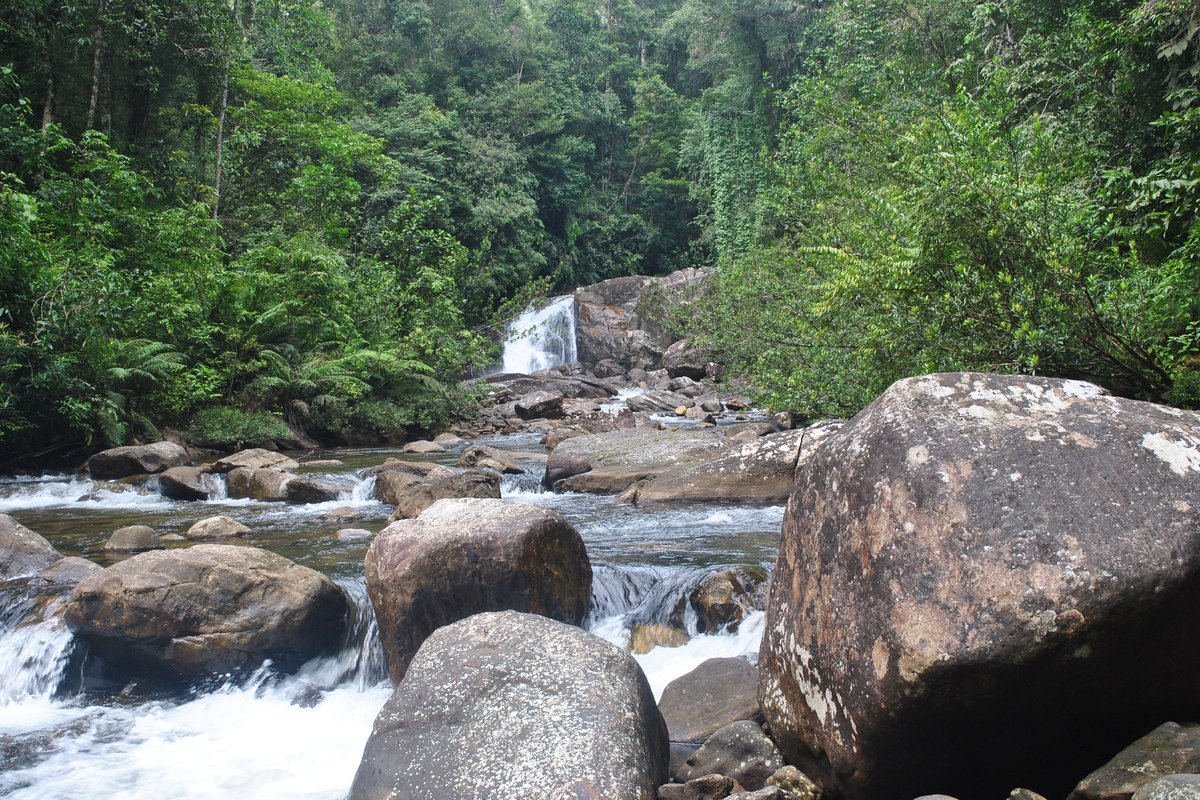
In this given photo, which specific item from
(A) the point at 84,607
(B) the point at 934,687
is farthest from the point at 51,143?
(B) the point at 934,687

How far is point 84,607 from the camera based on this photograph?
6.29 meters

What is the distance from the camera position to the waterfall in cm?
3238

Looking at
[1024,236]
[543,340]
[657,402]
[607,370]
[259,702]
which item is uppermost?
[543,340]

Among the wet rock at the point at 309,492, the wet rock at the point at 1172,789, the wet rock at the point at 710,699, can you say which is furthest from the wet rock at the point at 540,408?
the wet rock at the point at 1172,789

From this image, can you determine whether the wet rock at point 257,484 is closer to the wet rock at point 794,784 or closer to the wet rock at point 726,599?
the wet rock at point 726,599

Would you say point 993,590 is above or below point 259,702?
above

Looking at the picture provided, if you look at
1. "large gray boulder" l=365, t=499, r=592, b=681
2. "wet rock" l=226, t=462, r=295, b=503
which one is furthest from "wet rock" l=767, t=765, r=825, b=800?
"wet rock" l=226, t=462, r=295, b=503

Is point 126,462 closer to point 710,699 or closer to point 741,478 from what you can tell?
point 741,478

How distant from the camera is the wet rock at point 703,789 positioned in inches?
152

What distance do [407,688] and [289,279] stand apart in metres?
17.0

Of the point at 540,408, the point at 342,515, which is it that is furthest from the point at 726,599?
the point at 540,408

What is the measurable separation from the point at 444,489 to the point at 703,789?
6937 mm

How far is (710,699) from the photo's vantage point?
5109mm

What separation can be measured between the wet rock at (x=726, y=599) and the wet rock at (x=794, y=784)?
8.50ft
